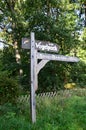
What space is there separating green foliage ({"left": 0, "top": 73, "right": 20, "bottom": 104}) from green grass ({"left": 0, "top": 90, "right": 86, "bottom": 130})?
0.46m

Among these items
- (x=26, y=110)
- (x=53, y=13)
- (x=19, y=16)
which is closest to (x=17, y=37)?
(x=19, y=16)

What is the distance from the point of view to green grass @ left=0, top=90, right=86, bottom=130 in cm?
709

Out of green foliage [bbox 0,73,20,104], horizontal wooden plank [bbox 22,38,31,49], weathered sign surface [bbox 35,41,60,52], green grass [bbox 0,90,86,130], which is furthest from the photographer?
green foliage [bbox 0,73,20,104]

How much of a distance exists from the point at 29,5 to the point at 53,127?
572 inches

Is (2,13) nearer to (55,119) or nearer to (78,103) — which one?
(78,103)

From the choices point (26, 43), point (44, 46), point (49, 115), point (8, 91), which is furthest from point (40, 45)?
point (8, 91)

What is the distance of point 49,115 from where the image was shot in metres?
8.19

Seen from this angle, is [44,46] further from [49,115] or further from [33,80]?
[49,115]

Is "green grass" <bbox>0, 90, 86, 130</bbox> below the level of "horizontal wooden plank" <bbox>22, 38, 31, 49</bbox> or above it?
below

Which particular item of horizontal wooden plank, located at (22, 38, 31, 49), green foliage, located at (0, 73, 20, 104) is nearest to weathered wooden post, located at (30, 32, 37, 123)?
horizontal wooden plank, located at (22, 38, 31, 49)

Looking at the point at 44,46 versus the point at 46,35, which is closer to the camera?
the point at 44,46

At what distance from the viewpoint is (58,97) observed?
10773 millimetres

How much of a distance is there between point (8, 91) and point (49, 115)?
183cm

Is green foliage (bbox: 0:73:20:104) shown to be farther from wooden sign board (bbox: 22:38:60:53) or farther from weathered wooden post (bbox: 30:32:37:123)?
wooden sign board (bbox: 22:38:60:53)
